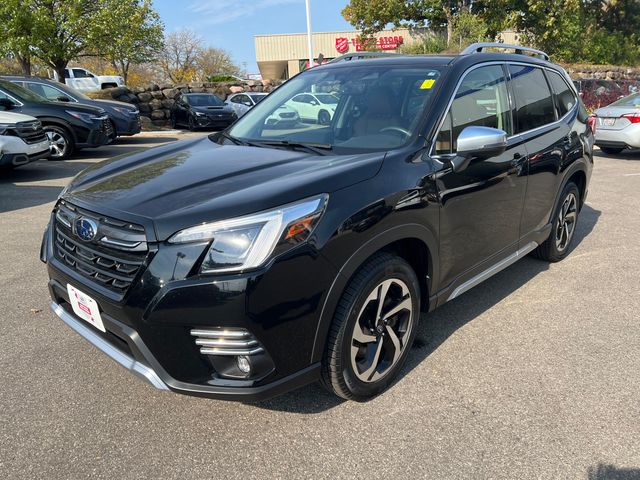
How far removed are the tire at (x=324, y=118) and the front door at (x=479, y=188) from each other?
2.50 feet

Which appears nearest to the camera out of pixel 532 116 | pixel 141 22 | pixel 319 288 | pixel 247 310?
pixel 247 310

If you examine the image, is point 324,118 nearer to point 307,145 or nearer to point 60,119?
point 307,145

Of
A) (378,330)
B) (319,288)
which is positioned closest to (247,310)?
(319,288)

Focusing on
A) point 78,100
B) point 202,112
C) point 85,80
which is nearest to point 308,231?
point 78,100

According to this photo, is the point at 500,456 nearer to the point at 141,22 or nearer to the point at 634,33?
the point at 141,22

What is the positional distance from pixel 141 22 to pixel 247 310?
2057 centimetres

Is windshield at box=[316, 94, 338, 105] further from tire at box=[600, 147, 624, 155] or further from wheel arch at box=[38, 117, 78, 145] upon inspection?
tire at box=[600, 147, 624, 155]

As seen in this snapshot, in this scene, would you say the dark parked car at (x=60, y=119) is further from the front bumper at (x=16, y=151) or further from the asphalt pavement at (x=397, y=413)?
the asphalt pavement at (x=397, y=413)

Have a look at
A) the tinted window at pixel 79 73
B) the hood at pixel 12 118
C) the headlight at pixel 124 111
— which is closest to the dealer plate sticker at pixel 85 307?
the hood at pixel 12 118

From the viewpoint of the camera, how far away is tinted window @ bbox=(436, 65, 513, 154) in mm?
3002

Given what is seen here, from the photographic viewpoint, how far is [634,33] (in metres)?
32.2

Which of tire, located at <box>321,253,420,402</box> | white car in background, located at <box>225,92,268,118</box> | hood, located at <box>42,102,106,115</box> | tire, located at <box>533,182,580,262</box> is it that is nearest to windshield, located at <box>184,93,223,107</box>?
white car in background, located at <box>225,92,268,118</box>

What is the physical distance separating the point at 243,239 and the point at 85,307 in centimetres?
95

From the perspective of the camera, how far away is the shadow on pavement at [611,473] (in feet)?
7.19
